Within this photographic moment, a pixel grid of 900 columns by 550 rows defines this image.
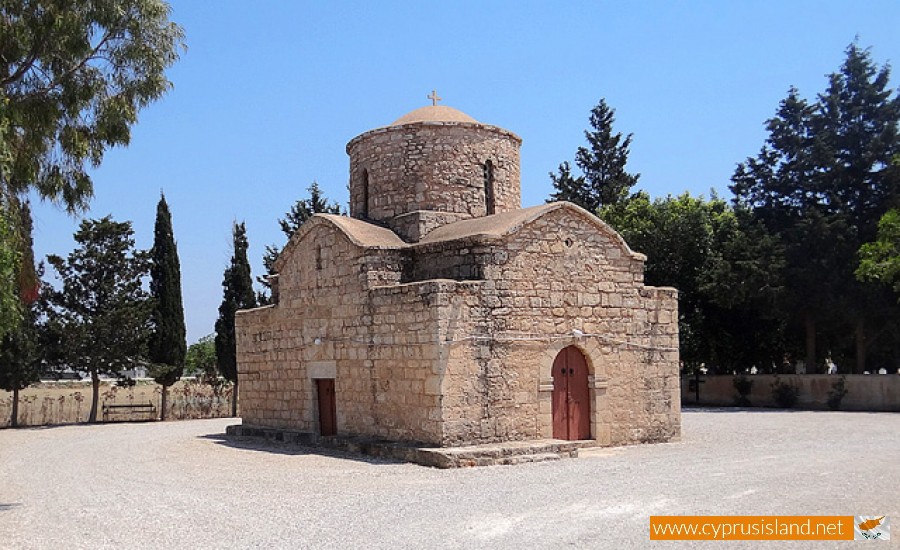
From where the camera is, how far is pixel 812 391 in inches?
933

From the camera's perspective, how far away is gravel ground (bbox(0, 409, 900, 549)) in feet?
24.2

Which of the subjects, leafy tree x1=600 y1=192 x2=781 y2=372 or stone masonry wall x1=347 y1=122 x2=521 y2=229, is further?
leafy tree x1=600 y1=192 x2=781 y2=372

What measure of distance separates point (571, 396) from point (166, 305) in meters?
15.0

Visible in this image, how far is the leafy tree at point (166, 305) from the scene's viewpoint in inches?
952

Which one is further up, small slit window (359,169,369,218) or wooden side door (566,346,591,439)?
small slit window (359,169,369,218)

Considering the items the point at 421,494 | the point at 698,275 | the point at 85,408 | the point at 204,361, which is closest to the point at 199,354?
the point at 204,361

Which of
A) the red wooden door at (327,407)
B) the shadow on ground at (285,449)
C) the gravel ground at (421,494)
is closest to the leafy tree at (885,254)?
A: the gravel ground at (421,494)

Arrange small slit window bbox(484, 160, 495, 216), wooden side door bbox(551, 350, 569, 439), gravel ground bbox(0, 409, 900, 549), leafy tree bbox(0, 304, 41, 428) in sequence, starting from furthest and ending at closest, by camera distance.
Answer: leafy tree bbox(0, 304, 41, 428)
small slit window bbox(484, 160, 495, 216)
wooden side door bbox(551, 350, 569, 439)
gravel ground bbox(0, 409, 900, 549)

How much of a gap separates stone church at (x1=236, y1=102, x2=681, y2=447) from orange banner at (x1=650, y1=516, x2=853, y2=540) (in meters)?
5.41

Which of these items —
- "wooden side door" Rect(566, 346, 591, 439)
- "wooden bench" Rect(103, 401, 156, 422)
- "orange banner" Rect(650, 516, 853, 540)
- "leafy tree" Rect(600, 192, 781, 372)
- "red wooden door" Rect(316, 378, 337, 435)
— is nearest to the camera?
"orange banner" Rect(650, 516, 853, 540)

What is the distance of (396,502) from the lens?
8.99 metres

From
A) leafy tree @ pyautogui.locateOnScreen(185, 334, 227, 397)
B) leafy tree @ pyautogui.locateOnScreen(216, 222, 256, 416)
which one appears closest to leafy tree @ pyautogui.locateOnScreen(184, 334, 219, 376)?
leafy tree @ pyautogui.locateOnScreen(185, 334, 227, 397)

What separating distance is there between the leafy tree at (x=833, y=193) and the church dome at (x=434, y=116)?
12.0 m

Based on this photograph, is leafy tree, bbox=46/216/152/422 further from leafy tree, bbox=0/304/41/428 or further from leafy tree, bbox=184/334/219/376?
leafy tree, bbox=184/334/219/376
